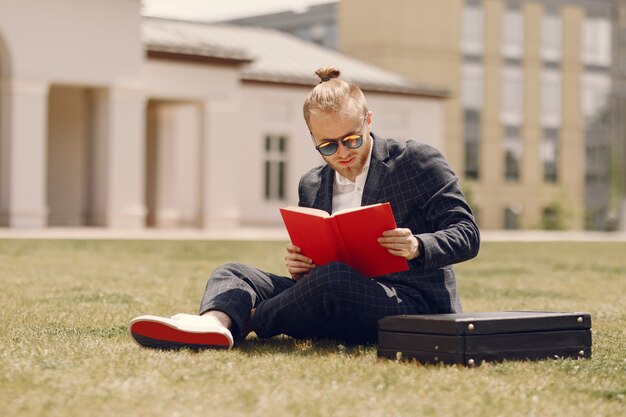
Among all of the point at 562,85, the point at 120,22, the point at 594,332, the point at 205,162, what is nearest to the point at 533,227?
the point at 562,85

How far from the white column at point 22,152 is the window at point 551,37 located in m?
29.3

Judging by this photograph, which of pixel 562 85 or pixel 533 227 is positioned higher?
pixel 562 85

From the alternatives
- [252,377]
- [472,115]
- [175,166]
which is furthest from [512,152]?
[252,377]

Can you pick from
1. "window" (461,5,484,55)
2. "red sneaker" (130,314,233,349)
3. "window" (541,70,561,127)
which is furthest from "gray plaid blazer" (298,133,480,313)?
"window" (541,70,561,127)

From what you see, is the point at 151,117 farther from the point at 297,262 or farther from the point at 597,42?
the point at 597,42

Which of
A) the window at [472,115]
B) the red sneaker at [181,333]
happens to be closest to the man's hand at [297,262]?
the red sneaker at [181,333]

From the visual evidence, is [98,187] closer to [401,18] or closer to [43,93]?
[43,93]

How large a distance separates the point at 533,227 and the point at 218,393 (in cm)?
4389

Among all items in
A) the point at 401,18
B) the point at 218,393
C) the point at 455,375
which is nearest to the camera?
the point at 218,393

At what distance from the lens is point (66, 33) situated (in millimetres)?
26078

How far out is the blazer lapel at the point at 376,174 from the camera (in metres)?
5.45

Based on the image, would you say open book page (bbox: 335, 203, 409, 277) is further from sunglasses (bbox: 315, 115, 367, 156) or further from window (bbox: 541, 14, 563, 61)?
window (bbox: 541, 14, 563, 61)

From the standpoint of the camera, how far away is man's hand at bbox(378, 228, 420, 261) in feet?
16.4

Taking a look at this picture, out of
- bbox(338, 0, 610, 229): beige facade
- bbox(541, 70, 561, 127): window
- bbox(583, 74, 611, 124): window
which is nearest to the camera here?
bbox(338, 0, 610, 229): beige facade
